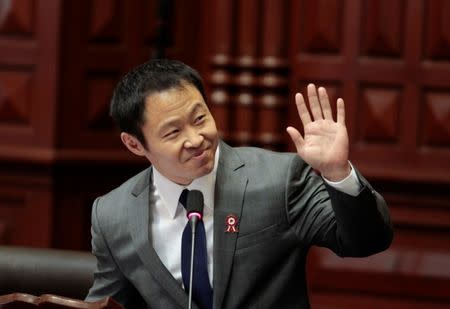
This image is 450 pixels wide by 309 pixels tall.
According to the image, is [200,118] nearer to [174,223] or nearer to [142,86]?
[142,86]

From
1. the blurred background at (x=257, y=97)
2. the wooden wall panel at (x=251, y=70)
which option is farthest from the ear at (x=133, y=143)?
the wooden wall panel at (x=251, y=70)

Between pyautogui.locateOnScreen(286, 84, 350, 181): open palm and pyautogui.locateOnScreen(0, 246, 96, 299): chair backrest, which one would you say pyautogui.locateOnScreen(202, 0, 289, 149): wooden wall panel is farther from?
pyautogui.locateOnScreen(286, 84, 350, 181): open palm

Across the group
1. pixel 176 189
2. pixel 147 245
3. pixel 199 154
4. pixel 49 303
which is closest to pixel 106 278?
pixel 147 245

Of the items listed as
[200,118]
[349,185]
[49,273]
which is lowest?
[49,273]

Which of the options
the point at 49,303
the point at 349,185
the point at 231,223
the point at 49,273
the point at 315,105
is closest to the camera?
the point at 49,303

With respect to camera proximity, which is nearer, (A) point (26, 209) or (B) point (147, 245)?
(B) point (147, 245)

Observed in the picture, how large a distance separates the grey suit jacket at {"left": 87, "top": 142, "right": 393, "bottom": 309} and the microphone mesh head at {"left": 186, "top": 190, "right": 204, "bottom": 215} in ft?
0.54

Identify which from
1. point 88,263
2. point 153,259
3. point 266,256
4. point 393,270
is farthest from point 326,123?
point 393,270

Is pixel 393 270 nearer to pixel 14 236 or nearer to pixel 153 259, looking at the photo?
pixel 14 236

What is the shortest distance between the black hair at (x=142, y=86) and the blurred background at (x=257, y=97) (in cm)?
185

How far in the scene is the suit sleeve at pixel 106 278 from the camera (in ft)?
7.84

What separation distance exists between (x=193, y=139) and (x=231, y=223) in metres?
0.23

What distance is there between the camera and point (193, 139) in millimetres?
2201

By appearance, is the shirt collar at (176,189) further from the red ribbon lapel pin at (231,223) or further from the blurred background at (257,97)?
the blurred background at (257,97)
